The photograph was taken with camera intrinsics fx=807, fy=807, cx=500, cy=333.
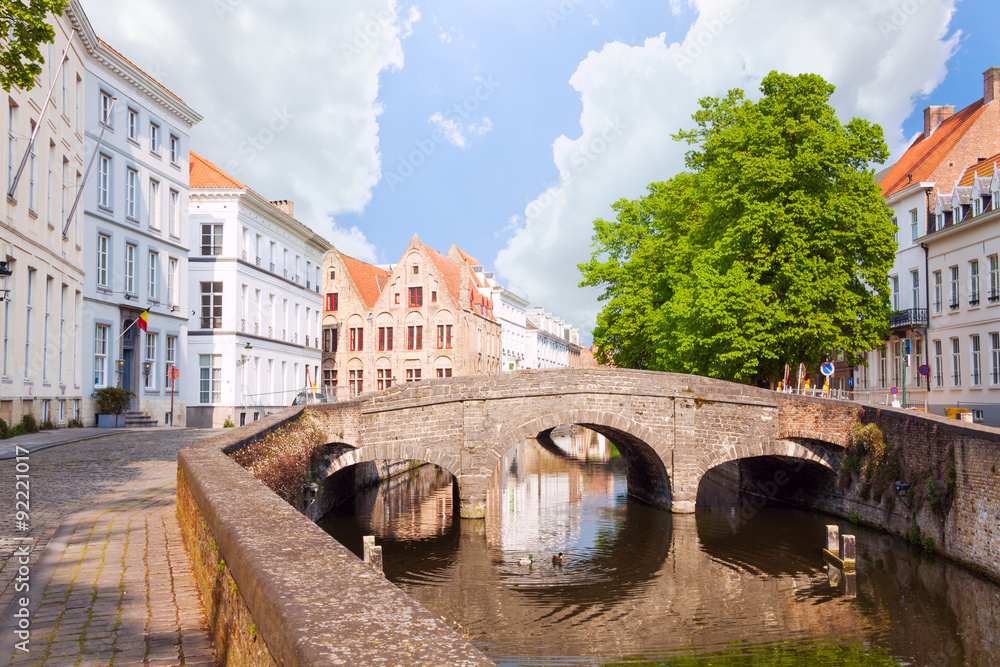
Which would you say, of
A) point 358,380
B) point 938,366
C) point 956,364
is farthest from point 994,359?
point 358,380

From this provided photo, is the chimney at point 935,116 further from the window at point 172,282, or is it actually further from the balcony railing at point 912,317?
the window at point 172,282

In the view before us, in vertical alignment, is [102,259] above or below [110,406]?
above

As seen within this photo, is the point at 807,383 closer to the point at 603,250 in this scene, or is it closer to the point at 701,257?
the point at 701,257

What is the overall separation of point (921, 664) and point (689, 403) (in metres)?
11.4

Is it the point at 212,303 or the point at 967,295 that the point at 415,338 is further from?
the point at 967,295

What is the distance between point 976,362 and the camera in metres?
29.9

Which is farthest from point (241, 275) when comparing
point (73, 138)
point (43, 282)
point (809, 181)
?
point (809, 181)

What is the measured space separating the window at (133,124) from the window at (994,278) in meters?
30.6

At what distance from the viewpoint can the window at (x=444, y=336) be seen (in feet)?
182

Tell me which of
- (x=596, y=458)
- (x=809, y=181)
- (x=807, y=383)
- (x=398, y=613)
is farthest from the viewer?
(x=596, y=458)

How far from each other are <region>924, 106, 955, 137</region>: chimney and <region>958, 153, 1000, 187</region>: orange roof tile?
8.20 metres

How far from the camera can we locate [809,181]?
24812 mm

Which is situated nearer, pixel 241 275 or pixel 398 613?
pixel 398 613

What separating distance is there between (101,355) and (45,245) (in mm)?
5967
